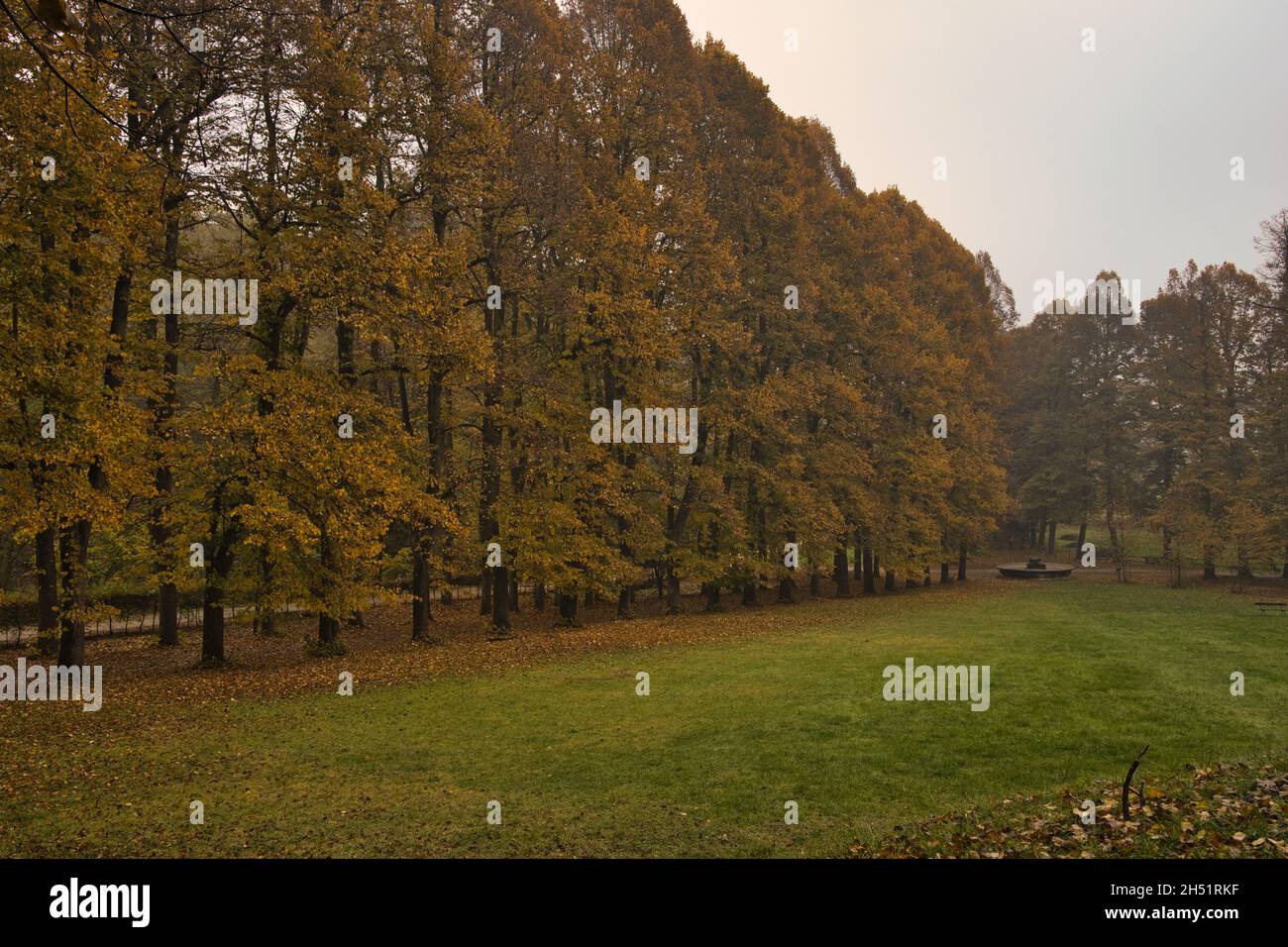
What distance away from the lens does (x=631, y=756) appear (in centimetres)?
1241

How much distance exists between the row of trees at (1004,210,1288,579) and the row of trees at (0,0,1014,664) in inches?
692

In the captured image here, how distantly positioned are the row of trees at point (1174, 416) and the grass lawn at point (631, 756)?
2642 centimetres

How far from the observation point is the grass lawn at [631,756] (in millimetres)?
9156

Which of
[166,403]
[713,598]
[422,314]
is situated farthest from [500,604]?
[166,403]

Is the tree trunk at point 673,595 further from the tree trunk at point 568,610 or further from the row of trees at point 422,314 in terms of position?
the tree trunk at point 568,610

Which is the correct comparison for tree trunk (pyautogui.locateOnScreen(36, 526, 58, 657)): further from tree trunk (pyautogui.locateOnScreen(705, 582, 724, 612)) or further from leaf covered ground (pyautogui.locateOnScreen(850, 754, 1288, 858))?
tree trunk (pyautogui.locateOnScreen(705, 582, 724, 612))

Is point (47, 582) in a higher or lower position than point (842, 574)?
higher

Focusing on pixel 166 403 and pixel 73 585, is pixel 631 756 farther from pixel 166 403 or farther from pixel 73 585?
pixel 166 403

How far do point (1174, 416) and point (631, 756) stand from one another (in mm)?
51239

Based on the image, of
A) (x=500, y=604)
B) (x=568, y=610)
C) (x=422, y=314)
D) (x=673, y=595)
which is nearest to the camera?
(x=422, y=314)

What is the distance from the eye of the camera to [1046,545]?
225 feet

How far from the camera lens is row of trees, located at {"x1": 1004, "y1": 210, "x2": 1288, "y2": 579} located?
4147 cm

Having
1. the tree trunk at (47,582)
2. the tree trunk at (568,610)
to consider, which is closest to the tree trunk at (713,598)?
the tree trunk at (568,610)
